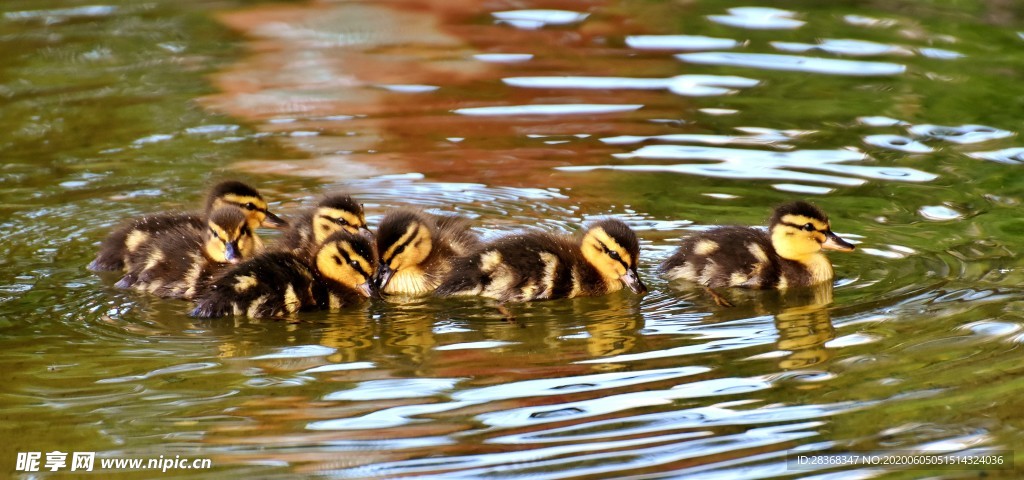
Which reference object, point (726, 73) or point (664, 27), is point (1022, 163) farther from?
point (664, 27)

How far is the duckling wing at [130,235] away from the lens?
614cm

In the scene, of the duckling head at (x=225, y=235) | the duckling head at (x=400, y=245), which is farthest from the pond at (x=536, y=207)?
the duckling head at (x=225, y=235)

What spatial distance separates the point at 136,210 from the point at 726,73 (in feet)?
13.5

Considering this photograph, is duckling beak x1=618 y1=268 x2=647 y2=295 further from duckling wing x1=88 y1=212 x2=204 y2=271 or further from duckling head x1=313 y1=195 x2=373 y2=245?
duckling wing x1=88 y1=212 x2=204 y2=271

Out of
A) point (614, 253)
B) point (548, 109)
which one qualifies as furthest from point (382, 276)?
point (548, 109)

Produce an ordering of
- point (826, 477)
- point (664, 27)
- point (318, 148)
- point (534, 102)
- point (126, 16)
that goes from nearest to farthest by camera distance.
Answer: point (826, 477) < point (318, 148) < point (534, 102) < point (664, 27) < point (126, 16)

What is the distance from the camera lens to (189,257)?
5.90 meters

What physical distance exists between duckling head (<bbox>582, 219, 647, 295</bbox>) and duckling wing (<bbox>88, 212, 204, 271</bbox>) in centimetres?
171

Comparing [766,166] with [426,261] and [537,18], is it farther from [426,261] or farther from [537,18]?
[537,18]

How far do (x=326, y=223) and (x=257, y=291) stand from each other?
0.70 metres

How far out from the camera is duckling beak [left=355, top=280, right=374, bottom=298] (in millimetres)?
5738

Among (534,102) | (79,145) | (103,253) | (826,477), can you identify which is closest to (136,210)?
(103,253)

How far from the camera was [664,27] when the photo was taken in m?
10.7

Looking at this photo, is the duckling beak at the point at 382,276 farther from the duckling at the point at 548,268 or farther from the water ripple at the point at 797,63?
the water ripple at the point at 797,63
